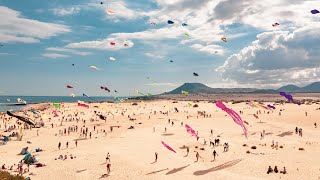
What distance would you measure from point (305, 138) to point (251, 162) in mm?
18102

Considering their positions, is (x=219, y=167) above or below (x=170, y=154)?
below

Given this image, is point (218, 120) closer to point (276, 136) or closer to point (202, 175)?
point (276, 136)

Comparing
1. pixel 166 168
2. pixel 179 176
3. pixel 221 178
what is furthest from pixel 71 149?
pixel 221 178

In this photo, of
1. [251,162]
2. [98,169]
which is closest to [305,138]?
[251,162]

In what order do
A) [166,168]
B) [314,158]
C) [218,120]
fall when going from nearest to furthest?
[166,168], [314,158], [218,120]

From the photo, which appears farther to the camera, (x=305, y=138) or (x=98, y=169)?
(x=305, y=138)

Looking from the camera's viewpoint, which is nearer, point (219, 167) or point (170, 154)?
point (219, 167)

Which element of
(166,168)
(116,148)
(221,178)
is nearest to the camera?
(221,178)

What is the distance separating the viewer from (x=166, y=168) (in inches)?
1142

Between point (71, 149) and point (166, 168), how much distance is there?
15433 mm

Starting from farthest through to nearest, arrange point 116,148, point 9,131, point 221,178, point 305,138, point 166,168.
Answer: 1. point 9,131
2. point 305,138
3. point 116,148
4. point 166,168
5. point 221,178

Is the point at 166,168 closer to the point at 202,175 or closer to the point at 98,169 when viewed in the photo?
the point at 202,175

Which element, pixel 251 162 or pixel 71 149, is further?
pixel 71 149

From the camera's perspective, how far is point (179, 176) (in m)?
26.6
